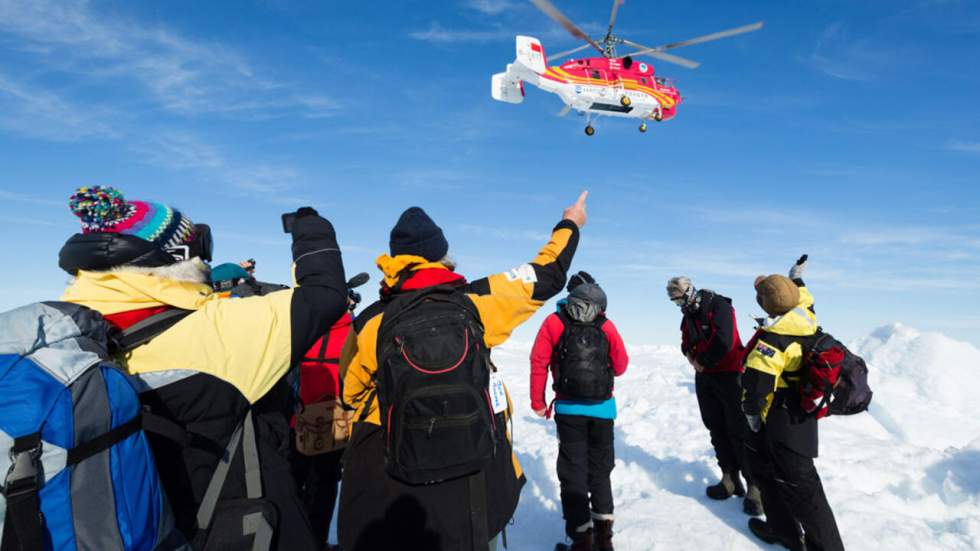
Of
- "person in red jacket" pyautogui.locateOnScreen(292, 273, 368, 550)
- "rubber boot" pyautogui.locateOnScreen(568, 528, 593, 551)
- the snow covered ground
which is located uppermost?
"person in red jacket" pyautogui.locateOnScreen(292, 273, 368, 550)

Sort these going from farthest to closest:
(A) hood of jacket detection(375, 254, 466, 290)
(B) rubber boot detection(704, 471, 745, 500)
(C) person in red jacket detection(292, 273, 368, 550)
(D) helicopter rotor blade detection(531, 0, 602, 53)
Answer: (D) helicopter rotor blade detection(531, 0, 602, 53)
(B) rubber boot detection(704, 471, 745, 500)
(C) person in red jacket detection(292, 273, 368, 550)
(A) hood of jacket detection(375, 254, 466, 290)

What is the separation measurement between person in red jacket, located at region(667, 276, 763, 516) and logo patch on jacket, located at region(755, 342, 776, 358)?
1218 millimetres

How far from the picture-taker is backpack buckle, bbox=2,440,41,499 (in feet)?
4.08

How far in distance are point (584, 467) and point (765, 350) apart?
6.23 feet

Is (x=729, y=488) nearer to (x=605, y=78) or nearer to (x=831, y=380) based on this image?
(x=831, y=380)

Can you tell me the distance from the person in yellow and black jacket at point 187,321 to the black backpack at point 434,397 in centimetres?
44

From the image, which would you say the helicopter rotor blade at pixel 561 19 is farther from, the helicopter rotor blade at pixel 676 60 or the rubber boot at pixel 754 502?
the rubber boot at pixel 754 502

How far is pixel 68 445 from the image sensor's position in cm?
133

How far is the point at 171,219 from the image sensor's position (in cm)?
192

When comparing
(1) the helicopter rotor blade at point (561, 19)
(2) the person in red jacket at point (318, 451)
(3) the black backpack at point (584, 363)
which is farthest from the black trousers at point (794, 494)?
(1) the helicopter rotor blade at point (561, 19)

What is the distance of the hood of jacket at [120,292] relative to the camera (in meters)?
1.71

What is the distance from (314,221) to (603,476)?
3.73 metres

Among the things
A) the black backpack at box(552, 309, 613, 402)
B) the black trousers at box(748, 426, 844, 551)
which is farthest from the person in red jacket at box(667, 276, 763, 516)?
the black backpack at box(552, 309, 613, 402)

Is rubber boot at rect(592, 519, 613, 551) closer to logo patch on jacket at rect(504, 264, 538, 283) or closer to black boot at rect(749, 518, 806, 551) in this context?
black boot at rect(749, 518, 806, 551)
